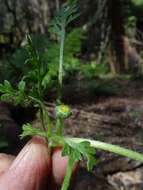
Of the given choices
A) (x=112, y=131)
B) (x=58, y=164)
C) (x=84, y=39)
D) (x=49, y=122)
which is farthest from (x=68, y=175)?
(x=84, y=39)

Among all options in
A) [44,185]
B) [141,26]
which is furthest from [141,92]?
[141,26]

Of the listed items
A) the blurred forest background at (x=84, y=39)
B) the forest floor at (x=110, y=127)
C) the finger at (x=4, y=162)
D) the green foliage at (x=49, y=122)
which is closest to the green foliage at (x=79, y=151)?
the green foliage at (x=49, y=122)

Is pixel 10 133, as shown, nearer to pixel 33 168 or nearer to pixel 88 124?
pixel 88 124

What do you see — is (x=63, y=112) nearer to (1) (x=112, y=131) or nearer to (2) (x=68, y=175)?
(2) (x=68, y=175)

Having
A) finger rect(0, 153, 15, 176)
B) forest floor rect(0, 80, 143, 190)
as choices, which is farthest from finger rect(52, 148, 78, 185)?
forest floor rect(0, 80, 143, 190)

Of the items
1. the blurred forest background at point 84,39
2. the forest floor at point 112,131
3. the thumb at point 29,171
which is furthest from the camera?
the blurred forest background at point 84,39

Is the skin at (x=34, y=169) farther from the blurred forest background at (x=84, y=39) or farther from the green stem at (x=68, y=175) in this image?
the blurred forest background at (x=84, y=39)

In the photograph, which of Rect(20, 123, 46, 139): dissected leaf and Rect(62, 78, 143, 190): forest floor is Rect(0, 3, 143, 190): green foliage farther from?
Rect(62, 78, 143, 190): forest floor
